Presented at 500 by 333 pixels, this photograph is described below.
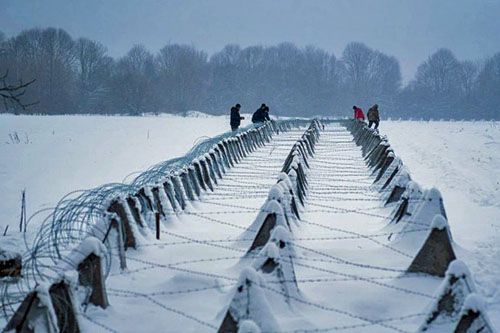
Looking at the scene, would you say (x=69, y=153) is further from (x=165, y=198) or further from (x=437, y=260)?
(x=437, y=260)

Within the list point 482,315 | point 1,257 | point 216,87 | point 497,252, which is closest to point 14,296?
point 1,257

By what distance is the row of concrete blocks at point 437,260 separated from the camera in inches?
168

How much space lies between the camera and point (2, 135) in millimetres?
38000

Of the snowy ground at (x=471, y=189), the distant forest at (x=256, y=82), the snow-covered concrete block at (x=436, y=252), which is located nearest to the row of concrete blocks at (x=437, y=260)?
the snow-covered concrete block at (x=436, y=252)

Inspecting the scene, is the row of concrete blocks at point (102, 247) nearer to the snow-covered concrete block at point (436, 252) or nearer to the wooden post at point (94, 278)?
the wooden post at point (94, 278)

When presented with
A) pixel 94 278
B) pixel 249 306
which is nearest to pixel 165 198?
pixel 94 278

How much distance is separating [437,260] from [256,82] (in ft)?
457

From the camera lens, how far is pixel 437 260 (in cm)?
672

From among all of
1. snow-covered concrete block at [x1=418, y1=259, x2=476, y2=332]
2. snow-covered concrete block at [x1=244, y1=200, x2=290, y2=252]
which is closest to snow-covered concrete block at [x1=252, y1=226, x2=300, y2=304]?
snow-covered concrete block at [x1=244, y1=200, x2=290, y2=252]

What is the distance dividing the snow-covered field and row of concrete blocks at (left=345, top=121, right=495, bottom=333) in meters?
0.27

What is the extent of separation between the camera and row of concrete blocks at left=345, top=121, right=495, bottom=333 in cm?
428

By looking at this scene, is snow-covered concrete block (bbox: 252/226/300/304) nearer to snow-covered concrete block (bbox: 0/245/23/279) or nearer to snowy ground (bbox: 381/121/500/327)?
snowy ground (bbox: 381/121/500/327)

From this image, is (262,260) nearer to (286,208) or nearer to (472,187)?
(286,208)

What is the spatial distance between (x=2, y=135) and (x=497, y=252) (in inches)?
1336
